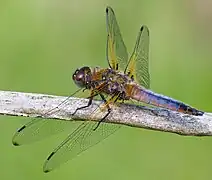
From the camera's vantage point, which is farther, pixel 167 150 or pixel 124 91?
pixel 167 150

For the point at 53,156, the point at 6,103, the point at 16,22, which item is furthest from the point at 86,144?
the point at 16,22

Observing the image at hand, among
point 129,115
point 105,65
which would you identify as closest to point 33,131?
point 129,115

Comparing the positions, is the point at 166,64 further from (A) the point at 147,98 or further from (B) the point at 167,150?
(A) the point at 147,98

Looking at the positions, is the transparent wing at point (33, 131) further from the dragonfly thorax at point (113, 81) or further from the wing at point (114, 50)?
the wing at point (114, 50)

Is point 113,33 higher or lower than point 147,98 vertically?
higher

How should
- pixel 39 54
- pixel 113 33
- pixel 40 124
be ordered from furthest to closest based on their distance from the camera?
1. pixel 39 54
2. pixel 113 33
3. pixel 40 124
